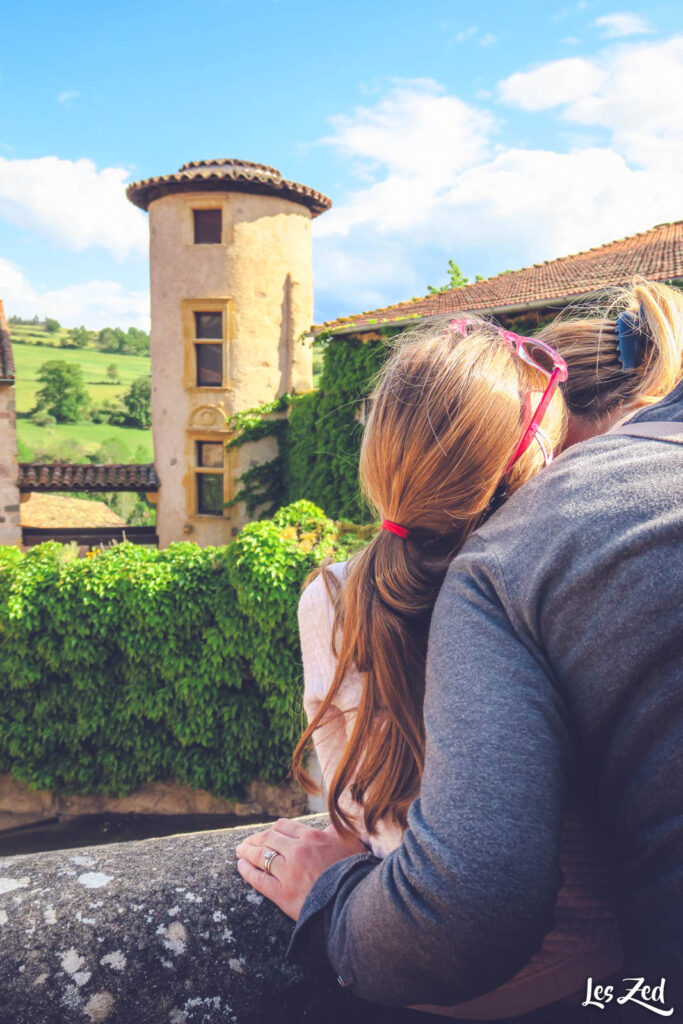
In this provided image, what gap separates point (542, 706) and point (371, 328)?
1444cm

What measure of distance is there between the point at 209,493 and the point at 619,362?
1921 cm

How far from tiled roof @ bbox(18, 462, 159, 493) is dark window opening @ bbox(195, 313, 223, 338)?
388 cm

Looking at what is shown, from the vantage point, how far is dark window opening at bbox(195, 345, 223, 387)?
1973 centimetres

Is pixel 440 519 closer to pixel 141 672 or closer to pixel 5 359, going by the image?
pixel 141 672

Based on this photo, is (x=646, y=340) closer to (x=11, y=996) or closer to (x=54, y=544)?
(x=11, y=996)

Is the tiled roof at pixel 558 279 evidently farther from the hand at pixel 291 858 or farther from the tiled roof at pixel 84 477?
the hand at pixel 291 858

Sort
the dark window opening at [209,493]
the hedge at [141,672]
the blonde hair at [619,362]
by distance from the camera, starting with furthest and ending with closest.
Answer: the dark window opening at [209,493], the hedge at [141,672], the blonde hair at [619,362]

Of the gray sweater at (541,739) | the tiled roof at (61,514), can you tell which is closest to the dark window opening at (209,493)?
the tiled roof at (61,514)

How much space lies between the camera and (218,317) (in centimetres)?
1959

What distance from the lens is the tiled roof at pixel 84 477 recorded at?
18922 mm

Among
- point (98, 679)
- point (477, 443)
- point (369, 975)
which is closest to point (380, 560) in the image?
point (477, 443)

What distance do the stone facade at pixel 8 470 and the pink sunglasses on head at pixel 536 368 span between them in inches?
685

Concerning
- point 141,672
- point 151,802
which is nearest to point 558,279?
point 141,672

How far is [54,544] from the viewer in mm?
10477
